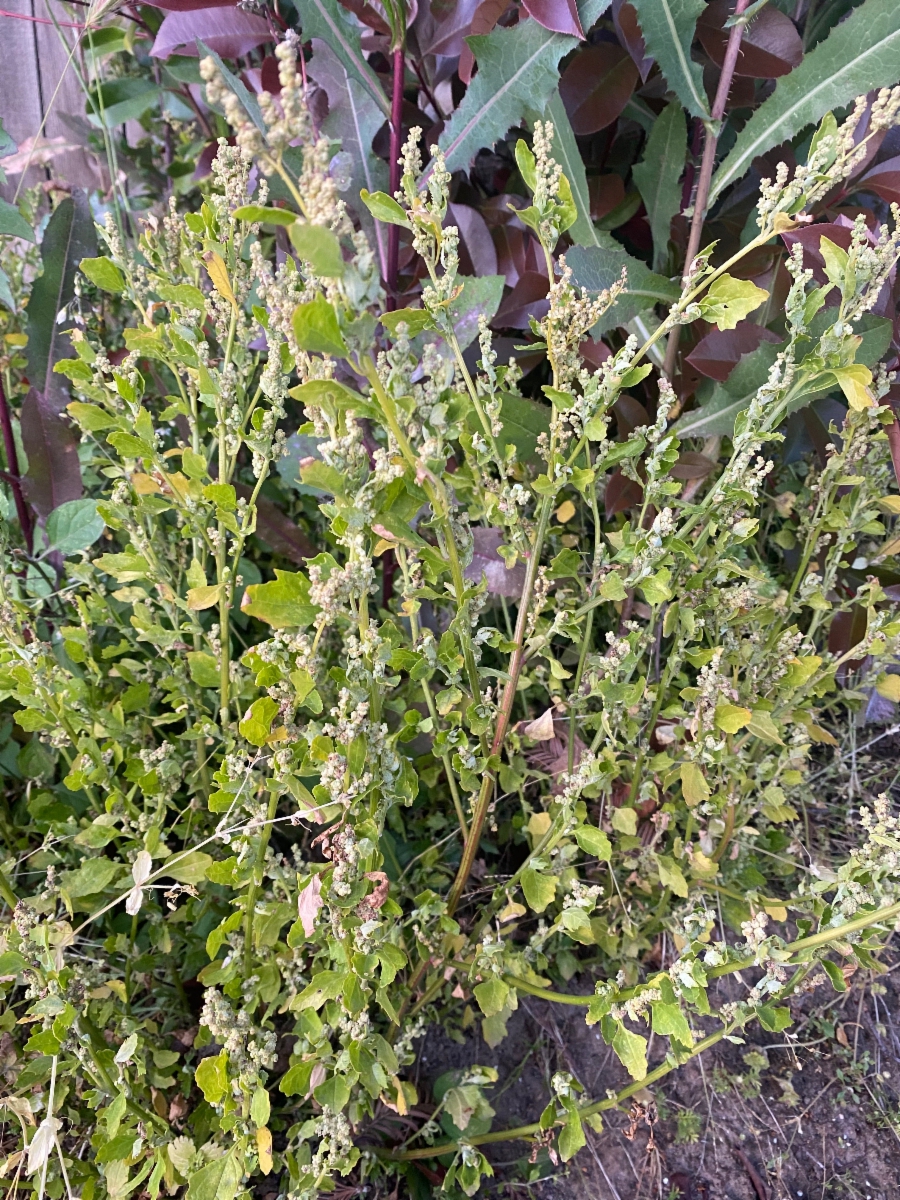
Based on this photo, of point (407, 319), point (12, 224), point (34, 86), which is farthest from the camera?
point (34, 86)

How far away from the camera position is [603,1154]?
1.07 m

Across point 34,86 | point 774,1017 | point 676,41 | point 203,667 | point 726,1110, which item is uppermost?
point 34,86

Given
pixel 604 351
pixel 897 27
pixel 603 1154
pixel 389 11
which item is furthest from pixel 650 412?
pixel 603 1154

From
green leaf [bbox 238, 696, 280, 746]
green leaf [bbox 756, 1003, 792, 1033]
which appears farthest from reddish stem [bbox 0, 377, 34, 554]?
green leaf [bbox 756, 1003, 792, 1033]

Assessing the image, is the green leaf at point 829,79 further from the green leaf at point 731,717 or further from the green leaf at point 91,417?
the green leaf at point 91,417

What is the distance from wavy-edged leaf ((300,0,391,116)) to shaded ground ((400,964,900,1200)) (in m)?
1.35

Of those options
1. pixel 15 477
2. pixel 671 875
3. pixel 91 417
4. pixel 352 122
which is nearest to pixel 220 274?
pixel 91 417

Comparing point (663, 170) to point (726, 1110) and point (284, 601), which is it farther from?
point (726, 1110)

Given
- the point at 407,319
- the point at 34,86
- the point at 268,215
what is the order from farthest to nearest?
the point at 34,86 < the point at 407,319 < the point at 268,215

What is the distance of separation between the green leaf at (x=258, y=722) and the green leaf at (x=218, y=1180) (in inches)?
17.2

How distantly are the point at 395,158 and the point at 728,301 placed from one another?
1.98 feet

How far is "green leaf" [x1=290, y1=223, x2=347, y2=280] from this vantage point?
1.16 feet

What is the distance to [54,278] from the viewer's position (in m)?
1.11

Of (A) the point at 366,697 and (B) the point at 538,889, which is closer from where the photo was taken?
(A) the point at 366,697
